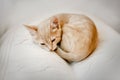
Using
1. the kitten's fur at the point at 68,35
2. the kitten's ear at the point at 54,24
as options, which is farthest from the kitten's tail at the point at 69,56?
the kitten's ear at the point at 54,24

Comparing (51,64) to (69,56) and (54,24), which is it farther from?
(54,24)

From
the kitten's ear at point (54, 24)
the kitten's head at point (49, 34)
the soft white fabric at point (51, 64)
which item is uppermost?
the kitten's ear at point (54, 24)

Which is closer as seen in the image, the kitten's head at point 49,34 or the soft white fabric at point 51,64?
the soft white fabric at point 51,64

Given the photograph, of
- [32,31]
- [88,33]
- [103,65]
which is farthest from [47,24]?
[103,65]

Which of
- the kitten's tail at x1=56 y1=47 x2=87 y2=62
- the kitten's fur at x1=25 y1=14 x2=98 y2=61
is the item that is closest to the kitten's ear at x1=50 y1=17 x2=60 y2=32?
the kitten's fur at x1=25 y1=14 x2=98 y2=61

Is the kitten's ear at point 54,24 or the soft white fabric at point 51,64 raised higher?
the kitten's ear at point 54,24

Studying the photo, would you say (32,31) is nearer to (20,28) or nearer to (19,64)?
(20,28)

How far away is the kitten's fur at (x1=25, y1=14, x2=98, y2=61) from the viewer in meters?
1.02

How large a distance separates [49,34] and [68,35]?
9 cm

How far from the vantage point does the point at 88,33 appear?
1.04 meters

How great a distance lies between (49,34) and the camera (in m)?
1.11

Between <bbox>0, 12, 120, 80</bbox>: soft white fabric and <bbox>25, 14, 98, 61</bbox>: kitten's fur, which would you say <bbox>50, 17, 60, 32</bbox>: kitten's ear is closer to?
<bbox>25, 14, 98, 61</bbox>: kitten's fur

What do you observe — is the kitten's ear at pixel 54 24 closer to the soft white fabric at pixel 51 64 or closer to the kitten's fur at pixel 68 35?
the kitten's fur at pixel 68 35

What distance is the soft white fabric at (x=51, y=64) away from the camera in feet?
3.08
